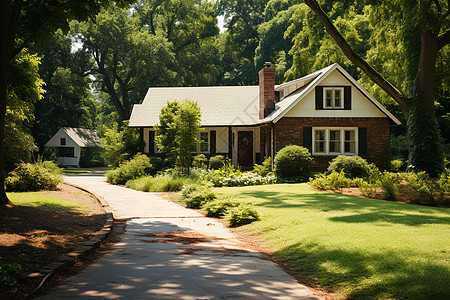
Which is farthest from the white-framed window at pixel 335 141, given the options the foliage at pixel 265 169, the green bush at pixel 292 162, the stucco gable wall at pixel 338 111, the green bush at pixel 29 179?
the green bush at pixel 29 179

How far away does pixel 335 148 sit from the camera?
2770cm

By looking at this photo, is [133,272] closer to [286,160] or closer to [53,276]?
[53,276]

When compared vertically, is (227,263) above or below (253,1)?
below

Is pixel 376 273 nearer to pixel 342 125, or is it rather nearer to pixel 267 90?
pixel 342 125

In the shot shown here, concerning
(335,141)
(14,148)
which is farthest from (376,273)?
(335,141)

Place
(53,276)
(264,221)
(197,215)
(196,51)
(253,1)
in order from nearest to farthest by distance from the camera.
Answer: (53,276) → (264,221) → (197,215) → (196,51) → (253,1)

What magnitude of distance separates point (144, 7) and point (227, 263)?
60.1 m

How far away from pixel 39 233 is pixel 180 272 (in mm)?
3697

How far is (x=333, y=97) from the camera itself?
27.6 meters

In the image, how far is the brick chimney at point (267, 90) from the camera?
29922 mm

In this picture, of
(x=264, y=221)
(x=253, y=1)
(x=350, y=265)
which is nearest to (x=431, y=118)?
(x=264, y=221)

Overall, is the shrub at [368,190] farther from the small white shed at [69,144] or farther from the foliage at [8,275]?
the small white shed at [69,144]

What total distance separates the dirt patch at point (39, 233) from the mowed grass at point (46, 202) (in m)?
0.97

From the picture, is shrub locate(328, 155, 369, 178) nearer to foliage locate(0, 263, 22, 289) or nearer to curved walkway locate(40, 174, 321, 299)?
curved walkway locate(40, 174, 321, 299)
